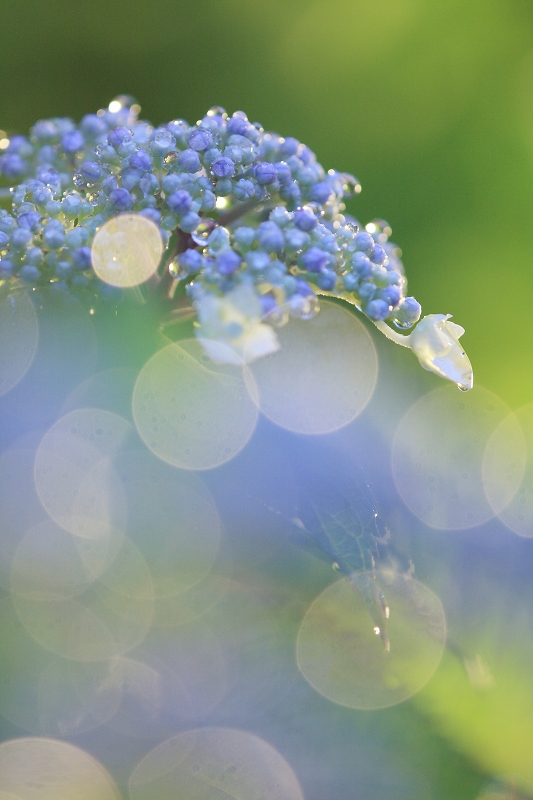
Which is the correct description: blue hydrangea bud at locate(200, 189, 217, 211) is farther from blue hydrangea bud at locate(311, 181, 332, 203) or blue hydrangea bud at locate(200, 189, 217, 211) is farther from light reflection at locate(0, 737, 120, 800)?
light reflection at locate(0, 737, 120, 800)

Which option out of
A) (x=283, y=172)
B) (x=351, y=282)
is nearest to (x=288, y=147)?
(x=283, y=172)

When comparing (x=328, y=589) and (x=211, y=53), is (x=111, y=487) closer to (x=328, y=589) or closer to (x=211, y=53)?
(x=328, y=589)

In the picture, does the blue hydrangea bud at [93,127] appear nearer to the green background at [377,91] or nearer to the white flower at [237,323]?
the white flower at [237,323]

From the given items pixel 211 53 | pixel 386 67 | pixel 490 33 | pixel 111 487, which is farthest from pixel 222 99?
pixel 111 487

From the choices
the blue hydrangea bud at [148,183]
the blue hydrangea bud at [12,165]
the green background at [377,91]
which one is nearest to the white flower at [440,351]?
the blue hydrangea bud at [148,183]

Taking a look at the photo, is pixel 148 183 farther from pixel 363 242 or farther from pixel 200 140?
pixel 363 242

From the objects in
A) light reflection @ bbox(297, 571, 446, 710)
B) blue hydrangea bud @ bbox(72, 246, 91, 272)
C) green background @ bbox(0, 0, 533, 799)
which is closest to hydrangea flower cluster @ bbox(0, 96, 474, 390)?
blue hydrangea bud @ bbox(72, 246, 91, 272)
